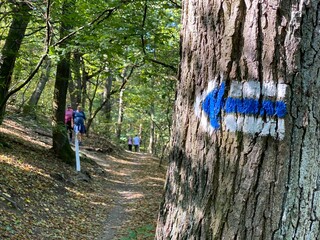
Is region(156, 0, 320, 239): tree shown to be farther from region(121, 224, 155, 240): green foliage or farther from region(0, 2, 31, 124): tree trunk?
region(0, 2, 31, 124): tree trunk

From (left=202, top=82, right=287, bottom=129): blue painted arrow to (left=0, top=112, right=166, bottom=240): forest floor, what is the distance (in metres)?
4.40

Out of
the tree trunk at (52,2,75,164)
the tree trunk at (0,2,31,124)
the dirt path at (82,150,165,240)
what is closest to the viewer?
the dirt path at (82,150,165,240)

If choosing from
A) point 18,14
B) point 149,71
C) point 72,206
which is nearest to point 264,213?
point 72,206

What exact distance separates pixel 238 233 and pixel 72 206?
7861 millimetres

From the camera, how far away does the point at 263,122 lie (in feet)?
4.70

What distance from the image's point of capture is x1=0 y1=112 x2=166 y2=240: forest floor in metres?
6.89

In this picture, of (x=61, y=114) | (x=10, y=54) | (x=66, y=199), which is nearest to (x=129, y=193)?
(x=66, y=199)

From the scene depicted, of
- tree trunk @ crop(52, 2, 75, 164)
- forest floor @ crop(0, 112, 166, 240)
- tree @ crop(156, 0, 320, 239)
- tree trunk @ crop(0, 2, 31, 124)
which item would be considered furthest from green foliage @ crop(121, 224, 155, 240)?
tree trunk @ crop(52, 2, 75, 164)

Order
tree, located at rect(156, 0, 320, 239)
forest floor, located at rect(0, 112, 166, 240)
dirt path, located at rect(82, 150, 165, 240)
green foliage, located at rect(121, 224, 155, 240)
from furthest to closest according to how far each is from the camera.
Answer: dirt path, located at rect(82, 150, 165, 240) < forest floor, located at rect(0, 112, 166, 240) < green foliage, located at rect(121, 224, 155, 240) < tree, located at rect(156, 0, 320, 239)

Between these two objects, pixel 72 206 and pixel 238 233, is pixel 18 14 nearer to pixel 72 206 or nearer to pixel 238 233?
pixel 72 206

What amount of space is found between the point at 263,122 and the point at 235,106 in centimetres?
13

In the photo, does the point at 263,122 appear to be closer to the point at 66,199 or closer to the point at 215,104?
the point at 215,104

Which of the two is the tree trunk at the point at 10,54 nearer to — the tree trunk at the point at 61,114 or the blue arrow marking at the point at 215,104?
the tree trunk at the point at 61,114

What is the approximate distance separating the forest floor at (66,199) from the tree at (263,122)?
4.35m
